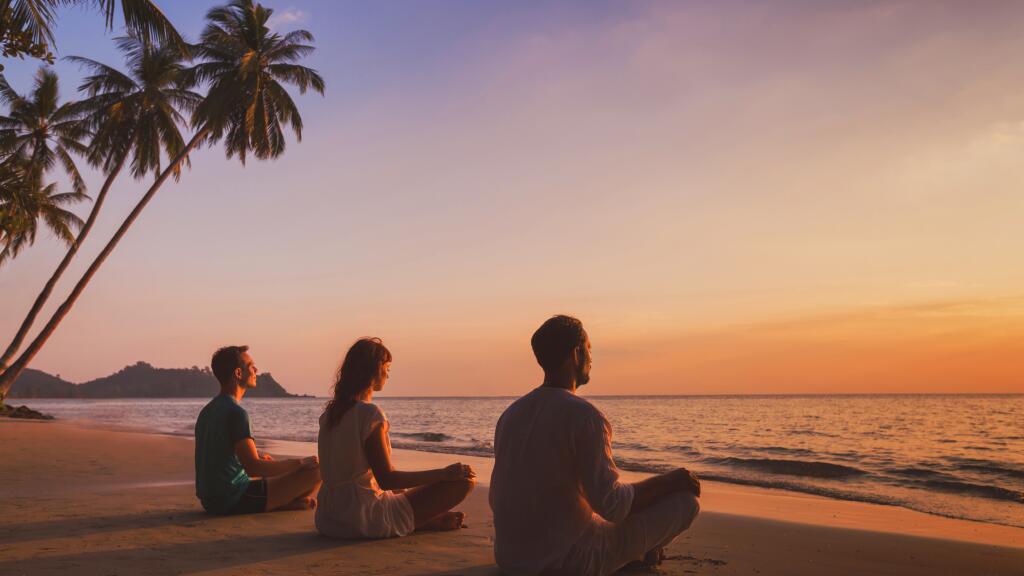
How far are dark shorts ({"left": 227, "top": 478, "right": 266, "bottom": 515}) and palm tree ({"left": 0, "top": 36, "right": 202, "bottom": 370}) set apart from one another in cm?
2142

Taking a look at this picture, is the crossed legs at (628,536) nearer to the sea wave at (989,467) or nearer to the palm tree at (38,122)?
the sea wave at (989,467)

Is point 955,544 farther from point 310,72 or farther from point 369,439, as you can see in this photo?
point 310,72

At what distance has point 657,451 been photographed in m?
18.5

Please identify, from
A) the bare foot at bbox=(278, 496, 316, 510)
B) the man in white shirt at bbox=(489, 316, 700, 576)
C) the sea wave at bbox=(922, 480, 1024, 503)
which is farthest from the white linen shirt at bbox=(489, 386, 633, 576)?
the sea wave at bbox=(922, 480, 1024, 503)

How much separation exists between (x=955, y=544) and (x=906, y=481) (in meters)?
7.68

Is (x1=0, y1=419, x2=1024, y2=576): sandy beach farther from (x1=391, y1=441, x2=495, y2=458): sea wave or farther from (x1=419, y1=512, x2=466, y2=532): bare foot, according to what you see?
(x1=391, y1=441, x2=495, y2=458): sea wave

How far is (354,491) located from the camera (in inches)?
196

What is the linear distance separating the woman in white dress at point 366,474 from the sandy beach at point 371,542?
0.15m

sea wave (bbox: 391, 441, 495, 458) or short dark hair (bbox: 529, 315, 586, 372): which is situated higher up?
short dark hair (bbox: 529, 315, 586, 372)

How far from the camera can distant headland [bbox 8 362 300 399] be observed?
537ft

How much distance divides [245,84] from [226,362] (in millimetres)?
19518

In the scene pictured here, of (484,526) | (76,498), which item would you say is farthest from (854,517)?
(76,498)

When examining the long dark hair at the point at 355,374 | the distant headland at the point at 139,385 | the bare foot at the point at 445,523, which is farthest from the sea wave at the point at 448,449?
the distant headland at the point at 139,385

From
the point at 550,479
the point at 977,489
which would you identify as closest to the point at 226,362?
the point at 550,479
